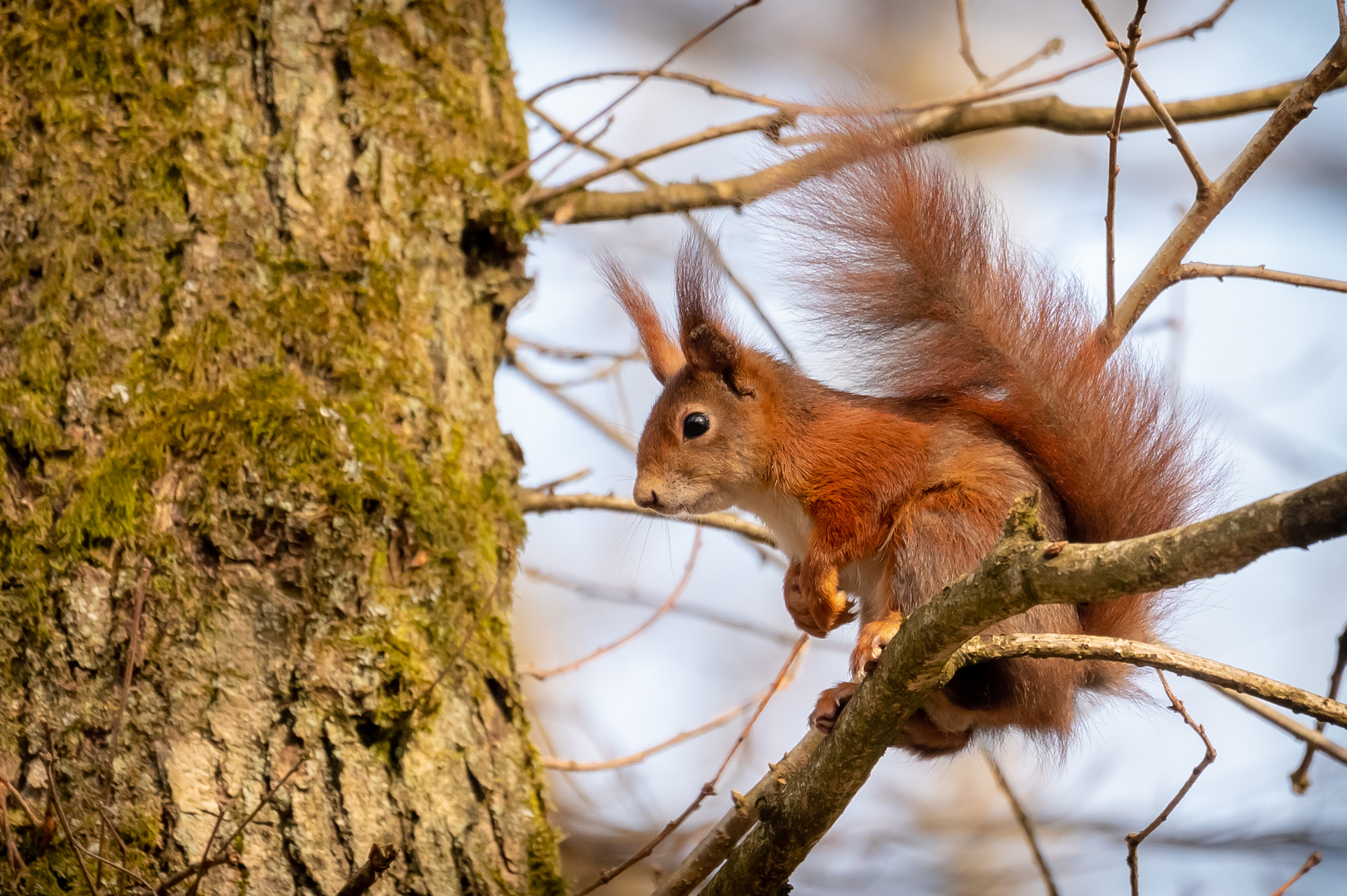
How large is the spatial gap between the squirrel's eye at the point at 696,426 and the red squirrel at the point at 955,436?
30 centimetres

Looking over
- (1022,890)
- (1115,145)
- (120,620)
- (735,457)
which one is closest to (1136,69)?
(1115,145)

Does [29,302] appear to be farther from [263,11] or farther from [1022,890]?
[1022,890]

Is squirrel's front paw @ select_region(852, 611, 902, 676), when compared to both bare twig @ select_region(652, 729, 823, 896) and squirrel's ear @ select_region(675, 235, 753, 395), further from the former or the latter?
squirrel's ear @ select_region(675, 235, 753, 395)

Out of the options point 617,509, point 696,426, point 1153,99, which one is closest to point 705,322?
point 696,426

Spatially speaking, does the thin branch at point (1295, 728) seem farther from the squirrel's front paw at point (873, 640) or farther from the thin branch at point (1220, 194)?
the thin branch at point (1220, 194)

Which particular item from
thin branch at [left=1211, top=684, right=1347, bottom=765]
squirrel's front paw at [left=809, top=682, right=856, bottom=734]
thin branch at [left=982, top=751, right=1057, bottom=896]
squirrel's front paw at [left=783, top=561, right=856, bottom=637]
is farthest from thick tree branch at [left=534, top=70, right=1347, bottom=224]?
thin branch at [left=982, top=751, right=1057, bottom=896]

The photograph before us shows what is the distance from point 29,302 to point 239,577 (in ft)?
2.08

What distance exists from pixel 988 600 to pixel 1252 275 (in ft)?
3.57

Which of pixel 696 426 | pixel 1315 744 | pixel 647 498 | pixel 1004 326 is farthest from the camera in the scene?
pixel 696 426

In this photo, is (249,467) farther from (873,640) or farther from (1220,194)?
(1220,194)

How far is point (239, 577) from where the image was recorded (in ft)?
6.07

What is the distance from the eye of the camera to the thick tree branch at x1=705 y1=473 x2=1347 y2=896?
3.15 ft

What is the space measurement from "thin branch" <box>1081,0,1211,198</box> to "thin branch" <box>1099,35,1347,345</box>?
1.6 inches

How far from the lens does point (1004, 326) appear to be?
2074mm
